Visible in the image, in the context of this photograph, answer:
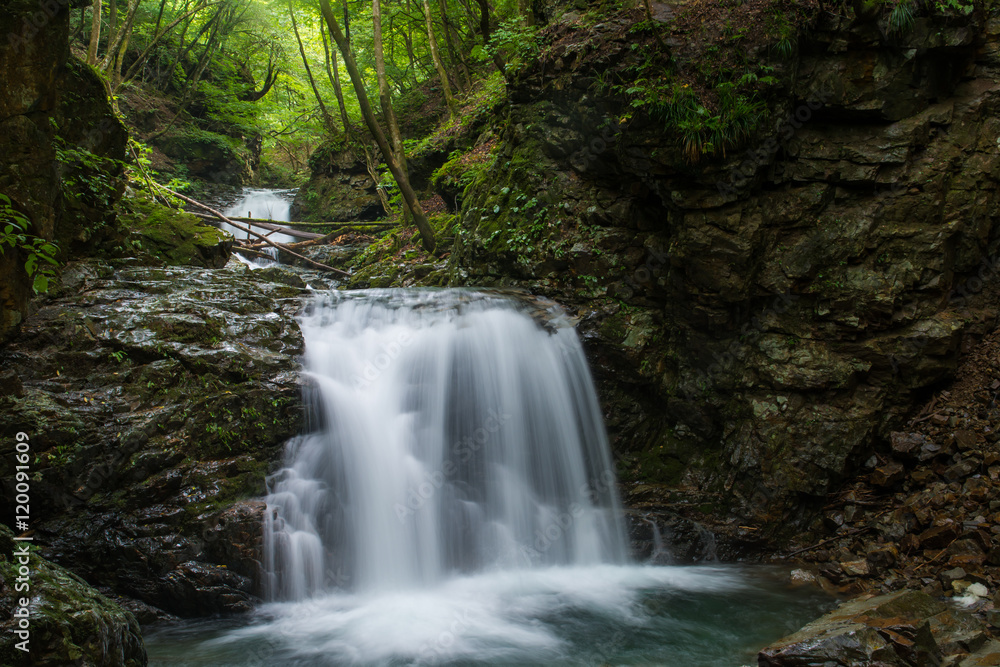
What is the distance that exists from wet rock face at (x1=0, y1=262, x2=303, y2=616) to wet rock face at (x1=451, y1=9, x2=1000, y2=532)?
161 inches

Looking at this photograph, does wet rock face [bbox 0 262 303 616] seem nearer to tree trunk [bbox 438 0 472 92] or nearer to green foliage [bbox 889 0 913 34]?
green foliage [bbox 889 0 913 34]

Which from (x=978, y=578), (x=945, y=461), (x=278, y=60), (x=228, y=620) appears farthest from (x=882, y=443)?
(x=278, y=60)

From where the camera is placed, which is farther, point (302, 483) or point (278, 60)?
point (278, 60)

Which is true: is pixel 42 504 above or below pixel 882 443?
above

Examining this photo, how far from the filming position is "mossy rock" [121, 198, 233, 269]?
23.9 feet

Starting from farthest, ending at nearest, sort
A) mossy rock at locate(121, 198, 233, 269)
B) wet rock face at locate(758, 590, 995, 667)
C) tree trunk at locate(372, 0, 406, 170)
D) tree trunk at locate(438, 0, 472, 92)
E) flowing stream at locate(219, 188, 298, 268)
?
flowing stream at locate(219, 188, 298, 268) < tree trunk at locate(438, 0, 472, 92) < tree trunk at locate(372, 0, 406, 170) < mossy rock at locate(121, 198, 233, 269) < wet rock face at locate(758, 590, 995, 667)

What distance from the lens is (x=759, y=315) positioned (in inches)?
251

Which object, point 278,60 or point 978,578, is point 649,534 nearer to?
point 978,578

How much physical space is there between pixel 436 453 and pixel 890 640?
4328mm

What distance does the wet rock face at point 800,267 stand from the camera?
5.74m

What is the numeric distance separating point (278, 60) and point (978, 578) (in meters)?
24.2

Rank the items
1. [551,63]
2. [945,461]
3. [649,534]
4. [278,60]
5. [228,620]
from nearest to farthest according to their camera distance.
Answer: [228,620] < [945,461] < [649,534] < [551,63] < [278,60]

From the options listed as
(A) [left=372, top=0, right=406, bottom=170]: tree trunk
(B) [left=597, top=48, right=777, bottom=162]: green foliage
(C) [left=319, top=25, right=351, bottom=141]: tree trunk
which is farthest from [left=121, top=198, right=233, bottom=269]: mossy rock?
(C) [left=319, top=25, right=351, bottom=141]: tree trunk

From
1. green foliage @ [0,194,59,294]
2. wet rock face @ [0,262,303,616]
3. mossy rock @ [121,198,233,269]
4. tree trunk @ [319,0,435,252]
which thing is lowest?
wet rock face @ [0,262,303,616]
